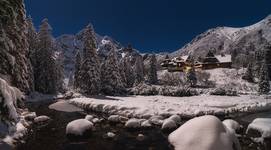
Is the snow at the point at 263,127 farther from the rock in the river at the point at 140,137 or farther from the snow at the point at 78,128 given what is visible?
the snow at the point at 78,128

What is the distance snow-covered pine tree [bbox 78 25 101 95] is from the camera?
1976 inches

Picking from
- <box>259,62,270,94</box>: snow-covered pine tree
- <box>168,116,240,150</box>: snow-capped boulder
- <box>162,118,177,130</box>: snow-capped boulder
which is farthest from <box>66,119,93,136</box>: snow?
<box>259,62,270,94</box>: snow-covered pine tree

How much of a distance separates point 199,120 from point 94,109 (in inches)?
808

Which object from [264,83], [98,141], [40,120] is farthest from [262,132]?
[264,83]

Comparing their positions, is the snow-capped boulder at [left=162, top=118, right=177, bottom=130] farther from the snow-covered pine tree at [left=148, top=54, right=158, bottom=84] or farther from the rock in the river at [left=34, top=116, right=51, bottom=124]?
the snow-covered pine tree at [left=148, top=54, right=158, bottom=84]

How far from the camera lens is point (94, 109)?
31.5m

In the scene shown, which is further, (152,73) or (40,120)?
(152,73)

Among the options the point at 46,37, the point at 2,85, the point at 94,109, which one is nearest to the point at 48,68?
the point at 46,37

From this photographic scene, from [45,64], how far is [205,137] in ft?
152

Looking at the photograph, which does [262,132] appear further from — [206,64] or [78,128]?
[206,64]

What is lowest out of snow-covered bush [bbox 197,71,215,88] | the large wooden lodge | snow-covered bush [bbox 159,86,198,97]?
snow-covered bush [bbox 159,86,198,97]

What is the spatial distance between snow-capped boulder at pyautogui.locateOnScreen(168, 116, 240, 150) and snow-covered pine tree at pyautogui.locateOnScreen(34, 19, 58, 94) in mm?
44204

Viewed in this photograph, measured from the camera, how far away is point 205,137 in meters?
12.1

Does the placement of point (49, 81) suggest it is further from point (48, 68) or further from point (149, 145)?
point (149, 145)
